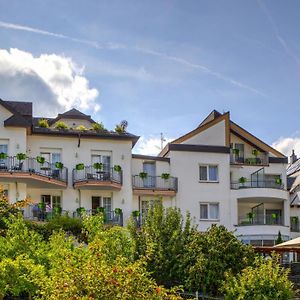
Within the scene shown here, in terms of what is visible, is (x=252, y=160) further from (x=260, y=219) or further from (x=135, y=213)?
(x=135, y=213)

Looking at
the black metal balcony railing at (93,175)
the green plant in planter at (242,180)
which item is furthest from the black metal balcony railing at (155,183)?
the green plant in planter at (242,180)

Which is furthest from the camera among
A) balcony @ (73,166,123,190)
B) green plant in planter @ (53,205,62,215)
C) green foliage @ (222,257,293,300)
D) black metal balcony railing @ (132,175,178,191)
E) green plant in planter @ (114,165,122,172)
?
black metal balcony railing @ (132,175,178,191)

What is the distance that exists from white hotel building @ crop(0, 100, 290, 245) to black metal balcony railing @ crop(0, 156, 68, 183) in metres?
0.06

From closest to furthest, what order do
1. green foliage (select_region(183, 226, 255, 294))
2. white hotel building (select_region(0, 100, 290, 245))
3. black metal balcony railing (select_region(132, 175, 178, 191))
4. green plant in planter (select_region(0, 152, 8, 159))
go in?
green foliage (select_region(183, 226, 255, 294))
green plant in planter (select_region(0, 152, 8, 159))
white hotel building (select_region(0, 100, 290, 245))
black metal balcony railing (select_region(132, 175, 178, 191))

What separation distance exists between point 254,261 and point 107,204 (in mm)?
22421

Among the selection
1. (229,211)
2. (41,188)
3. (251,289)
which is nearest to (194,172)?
(229,211)

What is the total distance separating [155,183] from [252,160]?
338 inches

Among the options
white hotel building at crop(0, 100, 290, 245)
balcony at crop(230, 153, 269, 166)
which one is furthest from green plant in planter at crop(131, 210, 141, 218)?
balcony at crop(230, 153, 269, 166)

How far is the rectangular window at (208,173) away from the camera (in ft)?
159

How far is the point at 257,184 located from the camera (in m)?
50.1

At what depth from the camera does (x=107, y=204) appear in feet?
151

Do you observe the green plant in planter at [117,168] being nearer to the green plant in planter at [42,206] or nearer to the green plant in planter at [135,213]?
the green plant in planter at [135,213]

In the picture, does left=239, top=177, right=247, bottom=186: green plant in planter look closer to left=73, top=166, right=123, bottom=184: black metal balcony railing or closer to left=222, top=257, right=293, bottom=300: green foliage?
left=73, top=166, right=123, bottom=184: black metal balcony railing

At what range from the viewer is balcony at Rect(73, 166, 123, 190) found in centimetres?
4419
